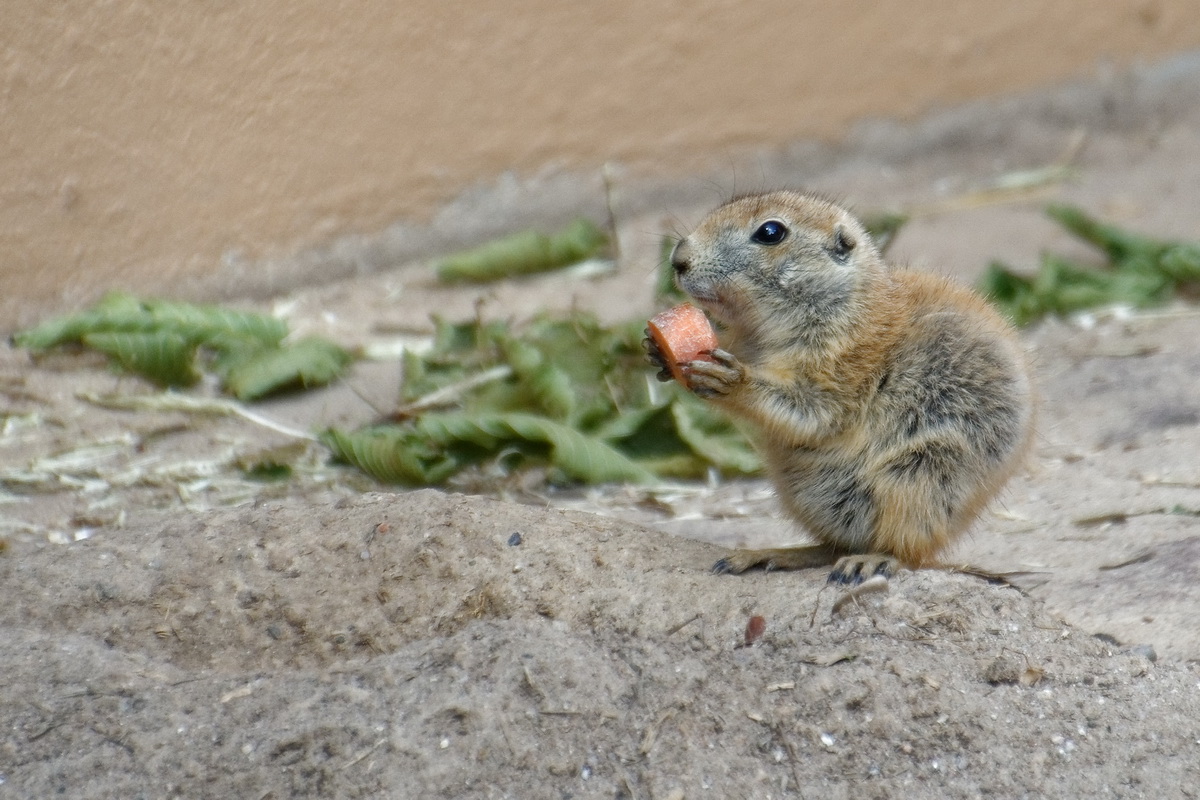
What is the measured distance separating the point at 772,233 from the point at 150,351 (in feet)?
8.38

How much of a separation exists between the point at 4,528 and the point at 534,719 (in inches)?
85.3

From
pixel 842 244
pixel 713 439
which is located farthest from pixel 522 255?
pixel 842 244

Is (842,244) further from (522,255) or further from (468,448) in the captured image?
(522,255)

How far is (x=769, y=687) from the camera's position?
9.75 ft

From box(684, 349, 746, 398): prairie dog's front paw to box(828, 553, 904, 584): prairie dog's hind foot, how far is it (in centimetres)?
53

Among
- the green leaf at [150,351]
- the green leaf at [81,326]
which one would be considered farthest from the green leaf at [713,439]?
the green leaf at [81,326]

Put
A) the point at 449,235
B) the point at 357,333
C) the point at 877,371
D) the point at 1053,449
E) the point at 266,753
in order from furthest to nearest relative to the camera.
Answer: the point at 449,235, the point at 357,333, the point at 1053,449, the point at 877,371, the point at 266,753

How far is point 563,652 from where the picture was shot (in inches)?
120

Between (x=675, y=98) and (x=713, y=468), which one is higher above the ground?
(x=675, y=98)

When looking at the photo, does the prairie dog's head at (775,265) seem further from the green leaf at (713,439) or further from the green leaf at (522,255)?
the green leaf at (522,255)

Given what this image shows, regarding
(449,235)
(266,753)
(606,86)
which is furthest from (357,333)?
(266,753)

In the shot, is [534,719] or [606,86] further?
[606,86]

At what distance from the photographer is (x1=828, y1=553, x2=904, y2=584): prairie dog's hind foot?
3354mm

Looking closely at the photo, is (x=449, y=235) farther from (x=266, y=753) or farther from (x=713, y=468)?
(x=266, y=753)
